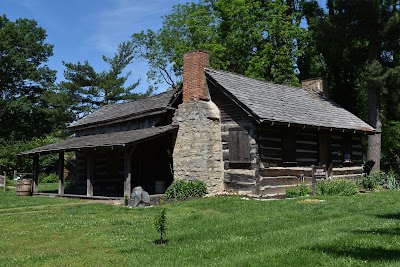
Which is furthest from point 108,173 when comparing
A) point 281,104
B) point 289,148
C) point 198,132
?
point 289,148

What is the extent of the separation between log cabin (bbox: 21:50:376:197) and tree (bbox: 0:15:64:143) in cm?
3523

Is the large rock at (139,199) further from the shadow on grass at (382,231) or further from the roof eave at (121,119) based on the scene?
the shadow on grass at (382,231)

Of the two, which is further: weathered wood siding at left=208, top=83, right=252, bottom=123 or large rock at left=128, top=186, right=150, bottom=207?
weathered wood siding at left=208, top=83, right=252, bottom=123

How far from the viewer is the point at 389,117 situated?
3347 centimetres

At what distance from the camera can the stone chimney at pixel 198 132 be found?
19781mm

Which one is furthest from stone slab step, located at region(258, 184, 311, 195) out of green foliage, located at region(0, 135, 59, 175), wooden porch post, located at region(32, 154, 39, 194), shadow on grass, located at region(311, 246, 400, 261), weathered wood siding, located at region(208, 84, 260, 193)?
green foliage, located at region(0, 135, 59, 175)

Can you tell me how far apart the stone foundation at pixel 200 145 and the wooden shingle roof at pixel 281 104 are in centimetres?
145

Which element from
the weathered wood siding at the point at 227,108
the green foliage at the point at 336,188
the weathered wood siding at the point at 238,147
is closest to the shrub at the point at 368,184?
the green foliage at the point at 336,188

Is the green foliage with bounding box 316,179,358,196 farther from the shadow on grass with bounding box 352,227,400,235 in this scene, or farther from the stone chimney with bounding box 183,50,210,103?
the shadow on grass with bounding box 352,227,400,235

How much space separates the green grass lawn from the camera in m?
7.41

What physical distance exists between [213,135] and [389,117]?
63.7 feet

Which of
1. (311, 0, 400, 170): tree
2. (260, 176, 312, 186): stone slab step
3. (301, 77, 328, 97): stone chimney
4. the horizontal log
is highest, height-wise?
(311, 0, 400, 170): tree

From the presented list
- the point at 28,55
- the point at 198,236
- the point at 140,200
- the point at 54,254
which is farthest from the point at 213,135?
the point at 28,55

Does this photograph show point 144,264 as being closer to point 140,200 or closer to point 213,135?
point 140,200
